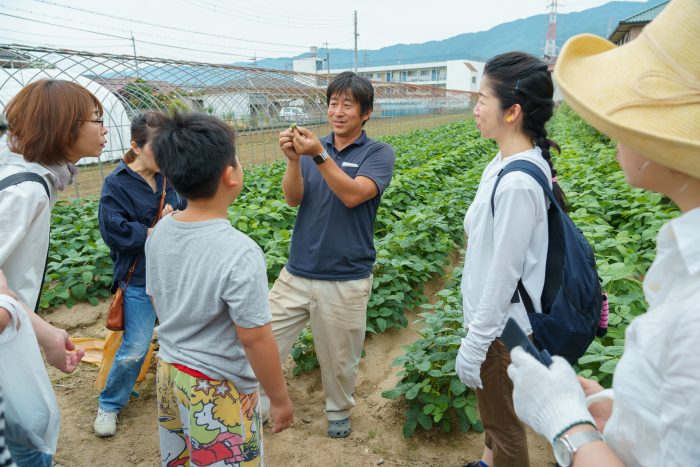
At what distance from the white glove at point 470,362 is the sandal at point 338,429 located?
3.83ft

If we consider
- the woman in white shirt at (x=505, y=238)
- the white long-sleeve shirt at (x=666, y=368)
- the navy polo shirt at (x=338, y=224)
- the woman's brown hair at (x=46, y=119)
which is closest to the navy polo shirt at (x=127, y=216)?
the woman's brown hair at (x=46, y=119)

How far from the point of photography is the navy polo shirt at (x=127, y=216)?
2674mm

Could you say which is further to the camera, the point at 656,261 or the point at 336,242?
the point at 336,242

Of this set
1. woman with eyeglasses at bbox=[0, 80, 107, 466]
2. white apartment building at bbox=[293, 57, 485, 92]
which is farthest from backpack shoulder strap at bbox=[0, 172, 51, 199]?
white apartment building at bbox=[293, 57, 485, 92]

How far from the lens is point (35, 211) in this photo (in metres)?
1.73

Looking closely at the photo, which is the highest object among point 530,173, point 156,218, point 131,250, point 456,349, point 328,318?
point 530,173

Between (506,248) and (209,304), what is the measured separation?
3.34ft

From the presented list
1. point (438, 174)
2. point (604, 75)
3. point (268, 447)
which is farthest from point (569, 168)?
point (604, 75)

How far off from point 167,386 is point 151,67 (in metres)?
9.65

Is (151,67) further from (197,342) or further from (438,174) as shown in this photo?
(197,342)

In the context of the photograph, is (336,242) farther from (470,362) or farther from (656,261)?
(656,261)

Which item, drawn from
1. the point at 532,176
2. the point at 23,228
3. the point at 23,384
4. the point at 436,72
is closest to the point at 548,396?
the point at 532,176

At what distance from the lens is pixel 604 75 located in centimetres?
102

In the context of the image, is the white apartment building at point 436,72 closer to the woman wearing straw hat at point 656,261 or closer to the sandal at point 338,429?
the sandal at point 338,429
